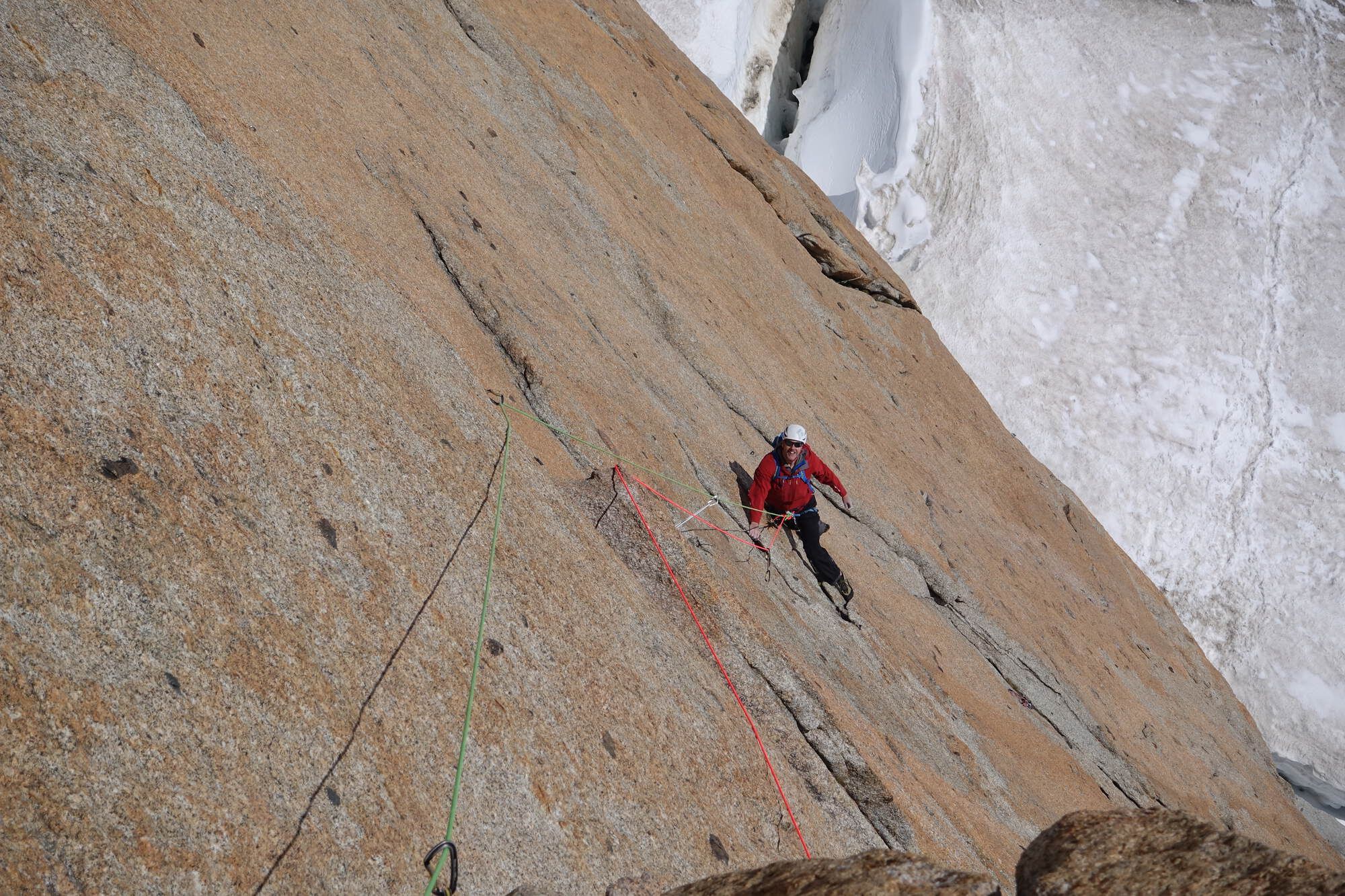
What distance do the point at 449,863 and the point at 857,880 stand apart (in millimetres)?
1709

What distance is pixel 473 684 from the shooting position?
4.64m

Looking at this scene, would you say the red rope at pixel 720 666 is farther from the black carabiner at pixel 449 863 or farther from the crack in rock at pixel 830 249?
the crack in rock at pixel 830 249

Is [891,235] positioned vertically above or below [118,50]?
above

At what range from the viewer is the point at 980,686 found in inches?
418

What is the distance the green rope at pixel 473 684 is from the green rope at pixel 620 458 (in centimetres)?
76

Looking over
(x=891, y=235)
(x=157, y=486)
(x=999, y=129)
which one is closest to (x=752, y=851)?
(x=157, y=486)

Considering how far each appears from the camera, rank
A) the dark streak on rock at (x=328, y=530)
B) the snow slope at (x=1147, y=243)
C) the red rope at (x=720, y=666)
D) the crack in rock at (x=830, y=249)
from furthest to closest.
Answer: the snow slope at (x=1147, y=243)
the crack in rock at (x=830, y=249)
the red rope at (x=720, y=666)
the dark streak on rock at (x=328, y=530)

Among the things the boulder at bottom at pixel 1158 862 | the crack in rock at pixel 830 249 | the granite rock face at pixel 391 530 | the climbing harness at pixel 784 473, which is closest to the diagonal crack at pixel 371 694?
the granite rock face at pixel 391 530

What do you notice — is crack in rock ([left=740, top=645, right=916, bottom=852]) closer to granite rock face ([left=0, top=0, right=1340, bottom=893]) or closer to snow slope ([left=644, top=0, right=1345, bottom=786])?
granite rock face ([left=0, top=0, right=1340, bottom=893])

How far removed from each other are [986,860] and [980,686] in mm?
3740

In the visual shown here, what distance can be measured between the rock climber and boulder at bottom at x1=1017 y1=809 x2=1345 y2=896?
537cm

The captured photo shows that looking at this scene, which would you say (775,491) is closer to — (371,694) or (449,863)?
(371,694)

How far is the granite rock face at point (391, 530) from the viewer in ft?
12.5

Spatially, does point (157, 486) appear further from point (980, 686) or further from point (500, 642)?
point (980, 686)
